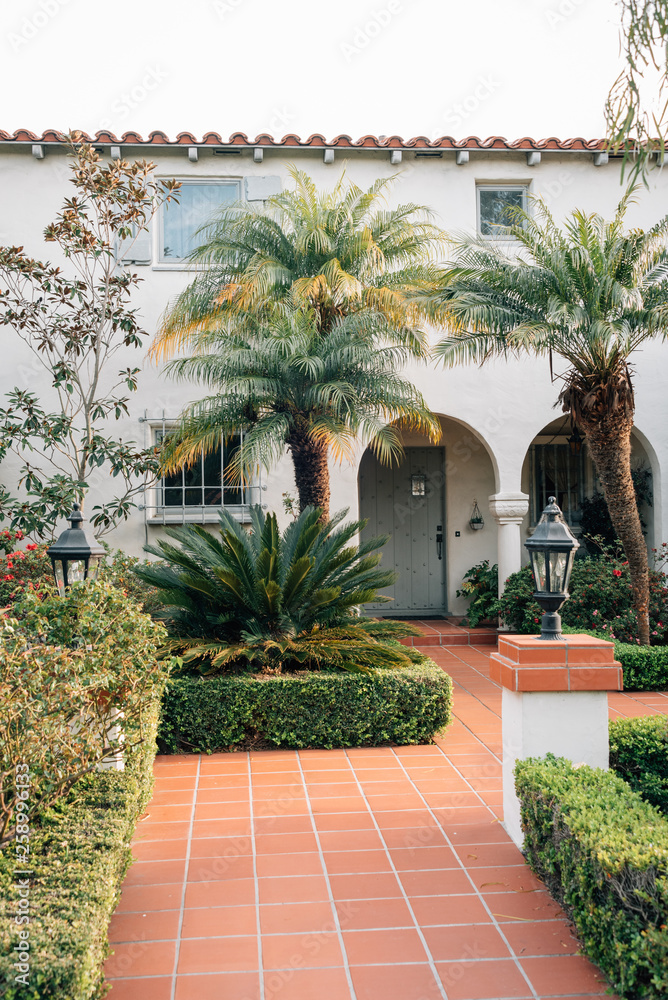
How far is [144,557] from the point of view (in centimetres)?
1052

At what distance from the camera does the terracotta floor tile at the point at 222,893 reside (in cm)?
382

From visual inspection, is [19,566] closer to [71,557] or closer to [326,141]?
[71,557]

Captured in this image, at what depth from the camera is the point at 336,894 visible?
12.7 feet

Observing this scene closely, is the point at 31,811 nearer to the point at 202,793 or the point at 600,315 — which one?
the point at 202,793

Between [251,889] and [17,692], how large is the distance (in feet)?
5.10

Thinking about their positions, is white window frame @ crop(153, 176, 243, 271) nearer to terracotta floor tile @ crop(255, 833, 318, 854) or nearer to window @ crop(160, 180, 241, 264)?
window @ crop(160, 180, 241, 264)

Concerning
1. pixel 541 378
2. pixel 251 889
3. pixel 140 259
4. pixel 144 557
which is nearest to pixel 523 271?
pixel 541 378

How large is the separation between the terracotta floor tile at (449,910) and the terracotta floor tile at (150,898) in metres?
A: 1.14

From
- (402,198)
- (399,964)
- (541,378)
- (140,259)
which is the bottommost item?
(399,964)

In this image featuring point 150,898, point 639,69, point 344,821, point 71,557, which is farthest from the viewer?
point 71,557

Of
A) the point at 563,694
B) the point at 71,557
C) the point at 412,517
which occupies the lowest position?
the point at 563,694

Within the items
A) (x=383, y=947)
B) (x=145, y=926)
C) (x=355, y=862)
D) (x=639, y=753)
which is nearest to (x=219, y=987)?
(x=145, y=926)

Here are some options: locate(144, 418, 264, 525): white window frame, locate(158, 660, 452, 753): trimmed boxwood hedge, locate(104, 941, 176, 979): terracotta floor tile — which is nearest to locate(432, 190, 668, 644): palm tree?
locate(144, 418, 264, 525): white window frame

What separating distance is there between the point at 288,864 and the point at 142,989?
1.23 meters
